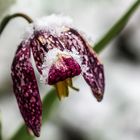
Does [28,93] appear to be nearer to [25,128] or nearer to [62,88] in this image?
[62,88]

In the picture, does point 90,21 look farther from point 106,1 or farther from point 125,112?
point 125,112

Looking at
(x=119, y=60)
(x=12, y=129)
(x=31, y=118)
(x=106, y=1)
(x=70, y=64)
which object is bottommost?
(x=12, y=129)

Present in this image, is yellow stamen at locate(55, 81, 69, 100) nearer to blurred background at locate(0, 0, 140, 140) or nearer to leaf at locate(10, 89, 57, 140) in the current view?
leaf at locate(10, 89, 57, 140)

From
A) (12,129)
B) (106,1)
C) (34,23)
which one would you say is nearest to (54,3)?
(106,1)

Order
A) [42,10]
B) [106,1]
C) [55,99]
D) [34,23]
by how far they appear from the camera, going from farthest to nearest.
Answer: [106,1], [42,10], [55,99], [34,23]

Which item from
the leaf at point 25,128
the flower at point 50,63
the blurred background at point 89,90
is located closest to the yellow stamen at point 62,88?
the flower at point 50,63

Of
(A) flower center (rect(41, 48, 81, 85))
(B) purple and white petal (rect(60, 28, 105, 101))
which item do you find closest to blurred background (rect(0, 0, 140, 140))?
(B) purple and white petal (rect(60, 28, 105, 101))

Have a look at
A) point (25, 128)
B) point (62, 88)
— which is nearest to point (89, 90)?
point (25, 128)
